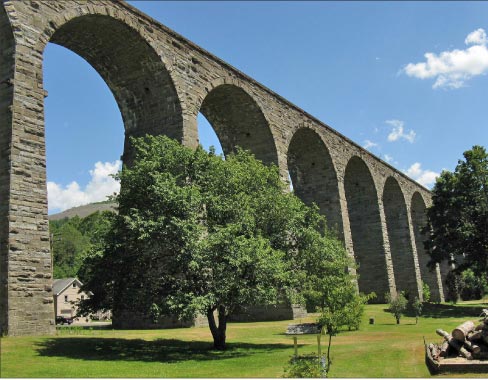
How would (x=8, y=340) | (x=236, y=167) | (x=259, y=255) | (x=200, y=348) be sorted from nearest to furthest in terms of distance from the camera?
1. (x=8, y=340)
2. (x=259, y=255)
3. (x=200, y=348)
4. (x=236, y=167)

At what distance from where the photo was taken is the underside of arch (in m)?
19.8

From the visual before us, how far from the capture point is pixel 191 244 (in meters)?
13.5

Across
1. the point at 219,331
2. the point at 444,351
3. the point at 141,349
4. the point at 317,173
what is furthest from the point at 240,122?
the point at 444,351

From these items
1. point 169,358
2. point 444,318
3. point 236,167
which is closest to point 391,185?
point 444,318

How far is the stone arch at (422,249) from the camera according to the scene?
159 feet

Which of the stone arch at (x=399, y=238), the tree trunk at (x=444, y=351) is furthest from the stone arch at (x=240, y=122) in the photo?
the stone arch at (x=399, y=238)

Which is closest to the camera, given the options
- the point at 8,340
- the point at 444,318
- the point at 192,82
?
the point at 8,340

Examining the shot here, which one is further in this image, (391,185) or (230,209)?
(391,185)

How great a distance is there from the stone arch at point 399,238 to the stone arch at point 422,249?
3952mm

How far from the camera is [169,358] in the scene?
12.8 metres

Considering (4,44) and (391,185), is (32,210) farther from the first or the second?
(391,185)

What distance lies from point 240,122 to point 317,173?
28.8ft

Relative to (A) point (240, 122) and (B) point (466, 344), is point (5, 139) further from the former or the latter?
(A) point (240, 122)

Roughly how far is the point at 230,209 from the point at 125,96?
10.1 meters
